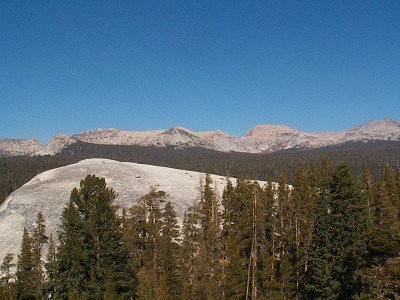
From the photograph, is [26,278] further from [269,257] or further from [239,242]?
[269,257]

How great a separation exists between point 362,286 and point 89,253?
2510cm

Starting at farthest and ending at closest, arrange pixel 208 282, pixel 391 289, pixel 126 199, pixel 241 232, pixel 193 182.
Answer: pixel 193 182, pixel 126 199, pixel 241 232, pixel 208 282, pixel 391 289

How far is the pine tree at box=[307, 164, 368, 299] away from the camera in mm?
26000

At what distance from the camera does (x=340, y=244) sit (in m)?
26.4

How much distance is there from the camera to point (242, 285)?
2659cm

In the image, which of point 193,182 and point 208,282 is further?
point 193,182

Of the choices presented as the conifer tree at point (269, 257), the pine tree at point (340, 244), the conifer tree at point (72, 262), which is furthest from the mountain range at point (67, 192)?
the conifer tree at point (72, 262)

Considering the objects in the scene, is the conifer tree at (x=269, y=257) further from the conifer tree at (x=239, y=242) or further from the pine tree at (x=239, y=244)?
the conifer tree at (x=239, y=242)

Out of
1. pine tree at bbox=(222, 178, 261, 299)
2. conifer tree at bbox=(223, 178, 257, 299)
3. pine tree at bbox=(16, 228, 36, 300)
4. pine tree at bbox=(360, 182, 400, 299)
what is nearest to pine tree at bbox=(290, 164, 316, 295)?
pine tree at bbox=(222, 178, 261, 299)

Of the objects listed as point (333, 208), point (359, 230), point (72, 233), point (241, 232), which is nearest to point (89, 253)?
point (72, 233)

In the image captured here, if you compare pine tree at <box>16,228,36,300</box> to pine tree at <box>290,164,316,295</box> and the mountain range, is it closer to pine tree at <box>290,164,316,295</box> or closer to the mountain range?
the mountain range

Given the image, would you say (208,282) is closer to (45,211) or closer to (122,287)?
(122,287)

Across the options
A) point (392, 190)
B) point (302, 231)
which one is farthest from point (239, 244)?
point (392, 190)

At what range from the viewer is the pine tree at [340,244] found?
2600cm
